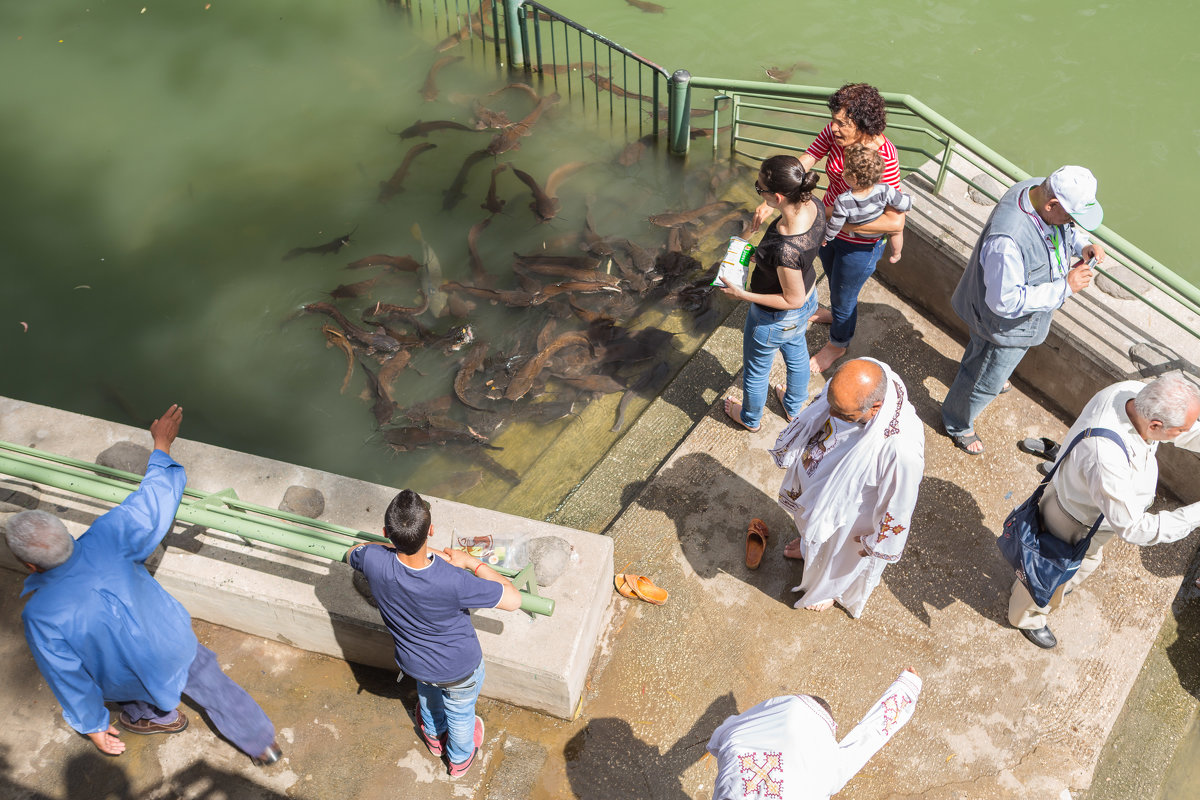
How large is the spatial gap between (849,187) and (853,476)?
71.6 inches

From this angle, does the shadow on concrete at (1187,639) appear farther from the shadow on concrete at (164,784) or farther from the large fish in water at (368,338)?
the large fish in water at (368,338)

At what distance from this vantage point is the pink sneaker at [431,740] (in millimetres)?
4106

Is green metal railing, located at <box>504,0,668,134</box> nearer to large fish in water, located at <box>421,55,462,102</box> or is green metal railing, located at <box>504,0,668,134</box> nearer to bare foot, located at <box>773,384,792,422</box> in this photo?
large fish in water, located at <box>421,55,462,102</box>

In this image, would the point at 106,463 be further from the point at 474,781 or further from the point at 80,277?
the point at 80,277

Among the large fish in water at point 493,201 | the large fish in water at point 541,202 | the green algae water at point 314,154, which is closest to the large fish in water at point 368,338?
the green algae water at point 314,154

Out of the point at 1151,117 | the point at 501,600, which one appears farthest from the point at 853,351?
the point at 1151,117

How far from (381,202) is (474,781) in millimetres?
6330

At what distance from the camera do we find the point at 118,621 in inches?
135

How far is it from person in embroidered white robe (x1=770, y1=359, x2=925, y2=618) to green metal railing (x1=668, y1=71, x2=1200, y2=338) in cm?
212

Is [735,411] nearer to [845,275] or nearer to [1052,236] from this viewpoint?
[845,275]

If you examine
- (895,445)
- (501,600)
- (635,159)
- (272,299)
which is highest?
(895,445)

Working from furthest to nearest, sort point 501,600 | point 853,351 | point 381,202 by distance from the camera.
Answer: point 381,202 → point 853,351 → point 501,600

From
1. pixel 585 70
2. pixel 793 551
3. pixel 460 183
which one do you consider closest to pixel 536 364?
pixel 460 183

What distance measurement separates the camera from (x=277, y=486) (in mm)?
4516
